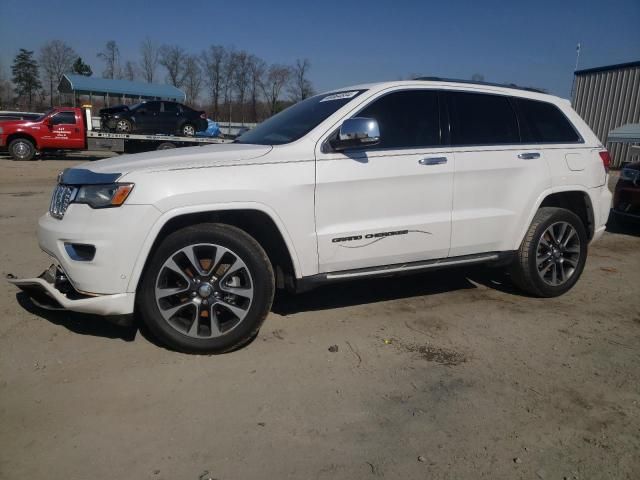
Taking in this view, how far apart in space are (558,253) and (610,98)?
2089 centimetres

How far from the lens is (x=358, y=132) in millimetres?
3508

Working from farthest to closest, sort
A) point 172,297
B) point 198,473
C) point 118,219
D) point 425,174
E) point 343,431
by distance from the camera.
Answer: point 425,174 < point 172,297 < point 118,219 < point 343,431 < point 198,473

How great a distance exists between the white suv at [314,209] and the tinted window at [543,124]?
21 mm

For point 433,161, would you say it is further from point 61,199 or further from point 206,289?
point 61,199

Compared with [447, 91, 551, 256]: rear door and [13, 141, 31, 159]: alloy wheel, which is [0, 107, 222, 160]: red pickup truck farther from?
[447, 91, 551, 256]: rear door

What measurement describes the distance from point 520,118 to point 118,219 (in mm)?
3497

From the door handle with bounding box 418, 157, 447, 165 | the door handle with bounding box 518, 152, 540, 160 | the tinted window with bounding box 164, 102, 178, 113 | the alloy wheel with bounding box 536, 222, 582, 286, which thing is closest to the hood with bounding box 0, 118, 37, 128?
the tinted window with bounding box 164, 102, 178, 113

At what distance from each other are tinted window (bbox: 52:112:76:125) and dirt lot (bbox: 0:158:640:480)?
51.0ft

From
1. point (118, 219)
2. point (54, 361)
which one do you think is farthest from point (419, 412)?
point (54, 361)

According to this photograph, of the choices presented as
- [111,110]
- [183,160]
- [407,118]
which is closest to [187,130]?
[111,110]

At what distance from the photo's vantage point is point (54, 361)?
331 cm

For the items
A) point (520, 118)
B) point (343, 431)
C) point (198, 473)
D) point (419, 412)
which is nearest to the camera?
point (198, 473)

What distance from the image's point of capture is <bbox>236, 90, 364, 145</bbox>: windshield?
12.7 feet

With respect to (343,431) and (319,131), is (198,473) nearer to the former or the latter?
(343,431)
